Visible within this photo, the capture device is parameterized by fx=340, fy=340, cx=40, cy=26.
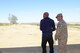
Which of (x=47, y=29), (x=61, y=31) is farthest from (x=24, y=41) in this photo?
(x=61, y=31)

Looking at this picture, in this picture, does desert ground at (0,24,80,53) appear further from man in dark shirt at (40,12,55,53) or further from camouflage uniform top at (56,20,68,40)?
camouflage uniform top at (56,20,68,40)

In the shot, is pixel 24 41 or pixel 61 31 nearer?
pixel 61 31

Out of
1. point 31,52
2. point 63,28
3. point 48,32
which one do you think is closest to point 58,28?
point 63,28

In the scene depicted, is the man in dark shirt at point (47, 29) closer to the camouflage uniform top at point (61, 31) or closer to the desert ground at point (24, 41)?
the camouflage uniform top at point (61, 31)

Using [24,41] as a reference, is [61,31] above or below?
above

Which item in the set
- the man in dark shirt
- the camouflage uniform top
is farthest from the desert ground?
the camouflage uniform top

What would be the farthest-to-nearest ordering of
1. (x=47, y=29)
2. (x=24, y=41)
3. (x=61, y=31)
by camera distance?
(x=24, y=41) → (x=47, y=29) → (x=61, y=31)

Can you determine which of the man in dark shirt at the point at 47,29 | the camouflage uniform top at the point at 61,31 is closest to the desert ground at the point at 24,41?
the man in dark shirt at the point at 47,29

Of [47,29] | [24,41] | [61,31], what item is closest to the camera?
[61,31]

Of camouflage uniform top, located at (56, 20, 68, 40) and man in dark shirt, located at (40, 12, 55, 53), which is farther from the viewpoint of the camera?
man in dark shirt, located at (40, 12, 55, 53)

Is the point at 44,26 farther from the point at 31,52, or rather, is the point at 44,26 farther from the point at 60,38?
the point at 31,52

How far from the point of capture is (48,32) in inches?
564

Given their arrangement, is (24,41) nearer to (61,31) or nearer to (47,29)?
(47,29)

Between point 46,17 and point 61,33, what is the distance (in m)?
1.61
